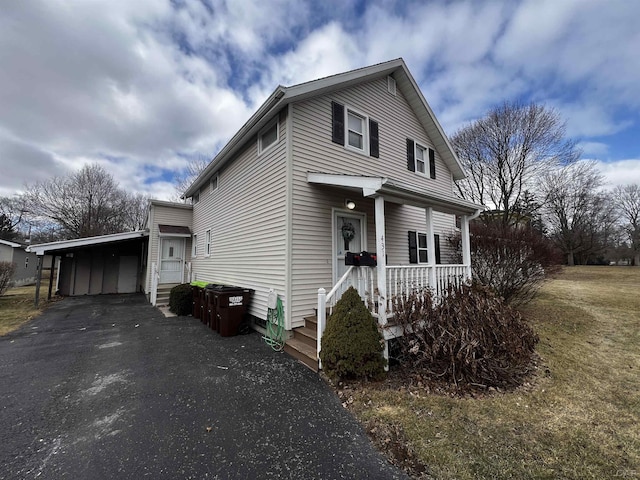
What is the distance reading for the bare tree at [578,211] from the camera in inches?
844

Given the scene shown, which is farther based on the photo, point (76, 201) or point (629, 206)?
point (629, 206)

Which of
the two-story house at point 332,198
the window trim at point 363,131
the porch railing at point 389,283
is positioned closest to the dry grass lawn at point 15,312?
the two-story house at point 332,198

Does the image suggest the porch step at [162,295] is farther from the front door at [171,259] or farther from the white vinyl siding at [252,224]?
the white vinyl siding at [252,224]

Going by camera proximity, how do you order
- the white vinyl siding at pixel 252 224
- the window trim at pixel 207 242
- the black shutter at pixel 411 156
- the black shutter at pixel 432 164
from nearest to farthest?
the white vinyl siding at pixel 252 224, the black shutter at pixel 411 156, the black shutter at pixel 432 164, the window trim at pixel 207 242

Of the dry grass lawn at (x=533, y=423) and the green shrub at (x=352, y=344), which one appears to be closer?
the dry grass lawn at (x=533, y=423)

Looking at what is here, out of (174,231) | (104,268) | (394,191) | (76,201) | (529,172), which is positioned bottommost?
(104,268)

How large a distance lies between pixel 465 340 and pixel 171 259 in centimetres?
1275

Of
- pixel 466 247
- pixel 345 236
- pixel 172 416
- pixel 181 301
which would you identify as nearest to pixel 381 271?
pixel 345 236

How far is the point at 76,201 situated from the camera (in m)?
26.0

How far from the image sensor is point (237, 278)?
803 centimetres

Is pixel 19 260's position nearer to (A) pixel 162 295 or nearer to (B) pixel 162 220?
(B) pixel 162 220

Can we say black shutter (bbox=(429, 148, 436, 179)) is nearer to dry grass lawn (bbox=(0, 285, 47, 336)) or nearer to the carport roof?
the carport roof

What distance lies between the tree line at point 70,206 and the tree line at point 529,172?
99.5 feet

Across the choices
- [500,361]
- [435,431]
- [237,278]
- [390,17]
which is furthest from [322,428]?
[390,17]
